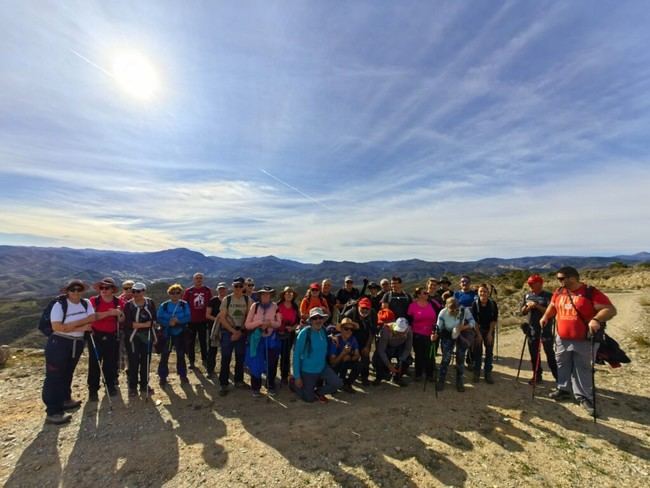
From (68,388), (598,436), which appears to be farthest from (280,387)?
(598,436)

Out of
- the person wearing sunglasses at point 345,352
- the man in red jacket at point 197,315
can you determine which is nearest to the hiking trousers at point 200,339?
the man in red jacket at point 197,315

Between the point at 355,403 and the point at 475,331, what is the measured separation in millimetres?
3738

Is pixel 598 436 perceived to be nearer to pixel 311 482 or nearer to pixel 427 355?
pixel 427 355

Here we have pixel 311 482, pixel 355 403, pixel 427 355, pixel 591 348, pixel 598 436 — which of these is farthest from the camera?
pixel 427 355

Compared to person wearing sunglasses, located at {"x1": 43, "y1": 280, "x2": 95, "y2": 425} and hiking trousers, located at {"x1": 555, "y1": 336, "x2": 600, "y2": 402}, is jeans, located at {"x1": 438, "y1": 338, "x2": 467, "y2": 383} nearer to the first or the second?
hiking trousers, located at {"x1": 555, "y1": 336, "x2": 600, "y2": 402}

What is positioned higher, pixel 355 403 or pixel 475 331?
pixel 475 331

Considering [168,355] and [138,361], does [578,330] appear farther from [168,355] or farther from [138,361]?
[138,361]

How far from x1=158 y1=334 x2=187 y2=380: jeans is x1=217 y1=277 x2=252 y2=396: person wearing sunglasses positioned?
4.26 ft

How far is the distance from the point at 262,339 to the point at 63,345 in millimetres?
4296

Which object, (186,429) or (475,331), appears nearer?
(186,429)

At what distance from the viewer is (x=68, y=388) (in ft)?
24.3

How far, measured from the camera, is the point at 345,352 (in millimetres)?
8359

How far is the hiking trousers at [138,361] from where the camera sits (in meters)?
8.17

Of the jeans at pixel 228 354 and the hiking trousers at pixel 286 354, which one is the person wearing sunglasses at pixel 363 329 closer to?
the hiking trousers at pixel 286 354
